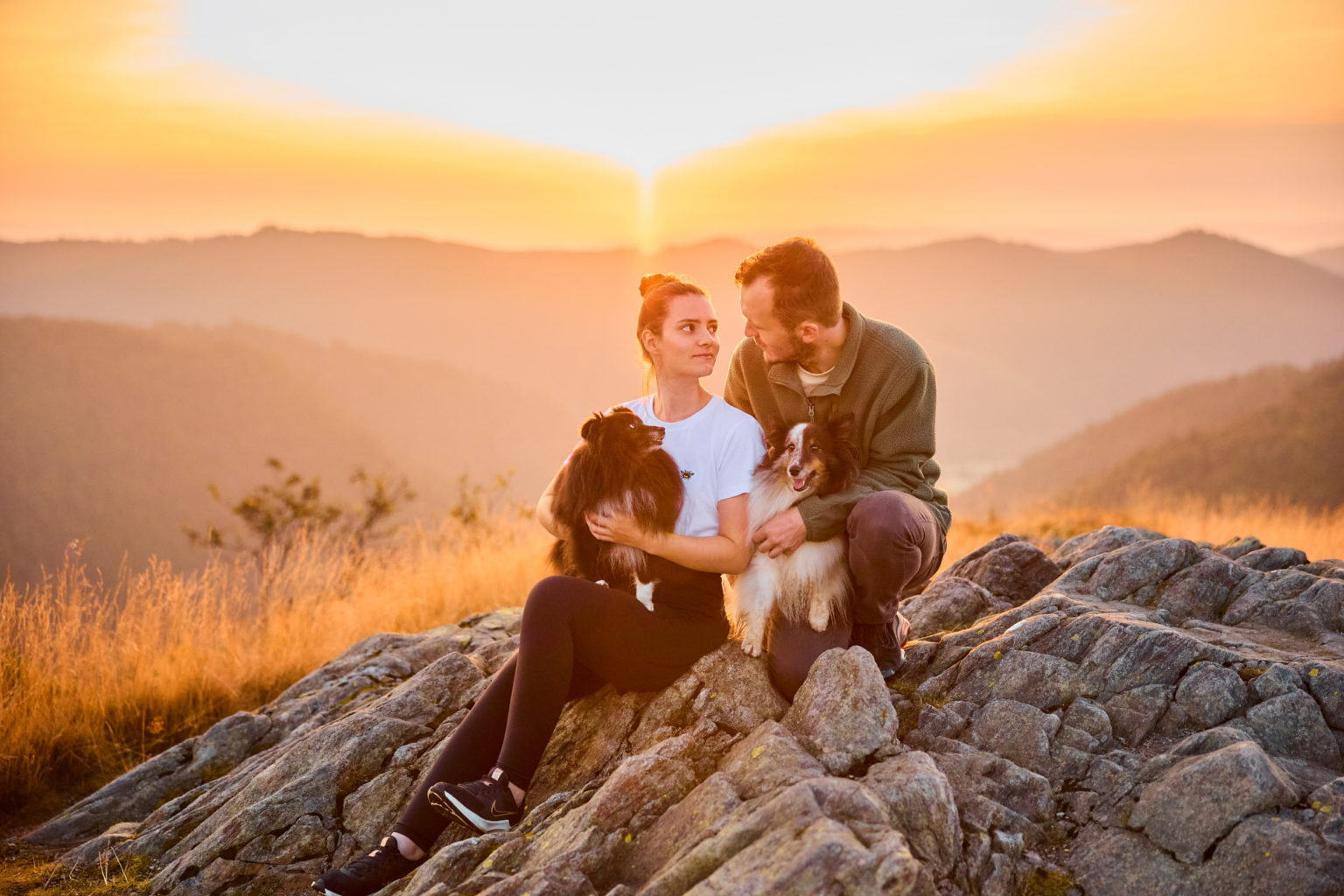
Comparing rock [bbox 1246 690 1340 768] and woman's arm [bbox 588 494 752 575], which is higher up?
woman's arm [bbox 588 494 752 575]

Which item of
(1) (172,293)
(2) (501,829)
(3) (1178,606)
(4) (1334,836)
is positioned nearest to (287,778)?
(2) (501,829)

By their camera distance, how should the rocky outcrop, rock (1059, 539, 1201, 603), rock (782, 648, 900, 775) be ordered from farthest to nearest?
rock (1059, 539, 1201, 603) < rock (782, 648, 900, 775) < the rocky outcrop

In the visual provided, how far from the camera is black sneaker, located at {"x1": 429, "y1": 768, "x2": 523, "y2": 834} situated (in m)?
3.30

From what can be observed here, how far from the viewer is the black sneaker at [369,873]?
3234 mm

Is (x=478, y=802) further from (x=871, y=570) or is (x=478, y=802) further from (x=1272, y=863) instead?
(x=1272, y=863)

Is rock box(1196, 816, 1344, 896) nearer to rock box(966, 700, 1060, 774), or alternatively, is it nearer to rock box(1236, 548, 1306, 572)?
rock box(966, 700, 1060, 774)

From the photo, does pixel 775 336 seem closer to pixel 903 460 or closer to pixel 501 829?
pixel 903 460

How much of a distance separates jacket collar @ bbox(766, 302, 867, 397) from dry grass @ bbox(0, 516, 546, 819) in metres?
4.68

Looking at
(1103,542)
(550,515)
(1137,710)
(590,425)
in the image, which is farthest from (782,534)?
(1103,542)

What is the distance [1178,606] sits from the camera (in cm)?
425

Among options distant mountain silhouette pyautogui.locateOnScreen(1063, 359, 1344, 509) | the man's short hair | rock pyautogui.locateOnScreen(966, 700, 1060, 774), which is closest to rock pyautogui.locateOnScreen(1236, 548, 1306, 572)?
rock pyautogui.locateOnScreen(966, 700, 1060, 774)

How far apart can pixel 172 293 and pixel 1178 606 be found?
259 ft

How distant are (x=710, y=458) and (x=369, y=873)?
2.08 metres

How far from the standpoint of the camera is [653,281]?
3955mm
